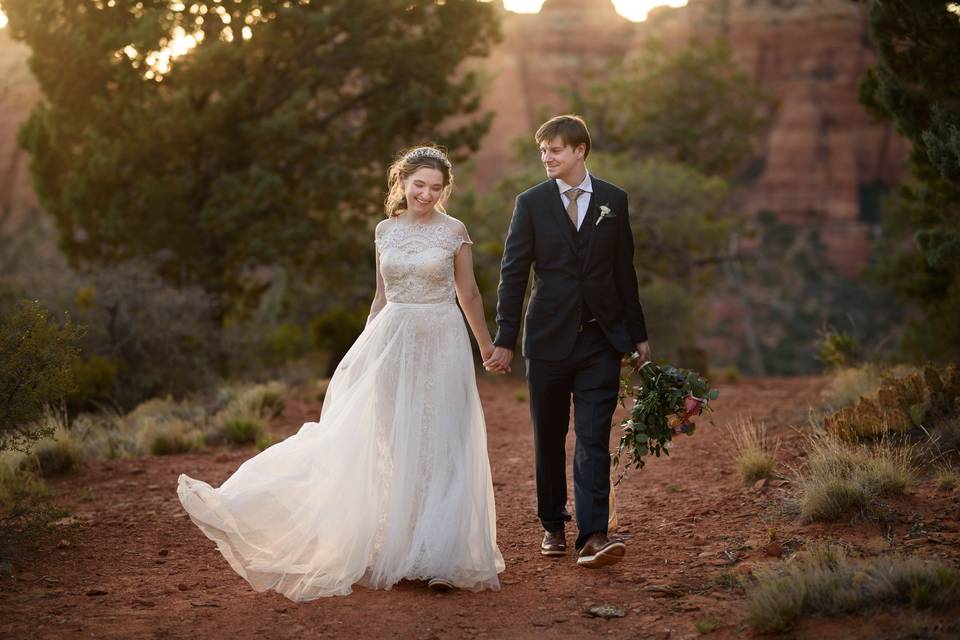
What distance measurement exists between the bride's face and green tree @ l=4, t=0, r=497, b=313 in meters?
11.5

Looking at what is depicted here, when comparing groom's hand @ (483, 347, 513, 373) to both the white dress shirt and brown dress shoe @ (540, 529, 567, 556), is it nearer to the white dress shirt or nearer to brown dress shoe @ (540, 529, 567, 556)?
the white dress shirt

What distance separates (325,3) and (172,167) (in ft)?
13.0

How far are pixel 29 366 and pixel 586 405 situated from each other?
11.7 ft

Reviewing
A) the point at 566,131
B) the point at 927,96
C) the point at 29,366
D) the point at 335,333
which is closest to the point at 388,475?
the point at 566,131

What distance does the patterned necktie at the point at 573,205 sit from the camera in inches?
217

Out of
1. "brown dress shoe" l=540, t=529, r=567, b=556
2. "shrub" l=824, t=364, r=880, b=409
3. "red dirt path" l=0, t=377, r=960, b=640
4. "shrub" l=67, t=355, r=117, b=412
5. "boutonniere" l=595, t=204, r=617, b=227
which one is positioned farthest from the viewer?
"shrub" l=67, t=355, r=117, b=412

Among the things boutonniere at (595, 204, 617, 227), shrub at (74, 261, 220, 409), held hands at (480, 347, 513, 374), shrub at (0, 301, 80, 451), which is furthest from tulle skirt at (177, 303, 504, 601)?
shrub at (74, 261, 220, 409)

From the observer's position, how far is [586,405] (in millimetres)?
5492

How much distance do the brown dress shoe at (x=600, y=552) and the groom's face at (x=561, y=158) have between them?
2.05 m

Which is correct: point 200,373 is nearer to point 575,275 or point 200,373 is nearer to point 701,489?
point 701,489

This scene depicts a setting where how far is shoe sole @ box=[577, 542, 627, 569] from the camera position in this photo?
5410 mm

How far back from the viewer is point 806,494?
5848mm

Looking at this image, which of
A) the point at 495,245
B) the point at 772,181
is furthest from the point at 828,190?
the point at 495,245

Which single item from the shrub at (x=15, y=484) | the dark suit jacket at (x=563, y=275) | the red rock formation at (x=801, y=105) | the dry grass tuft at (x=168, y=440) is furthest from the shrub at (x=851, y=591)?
the red rock formation at (x=801, y=105)
